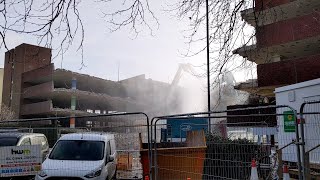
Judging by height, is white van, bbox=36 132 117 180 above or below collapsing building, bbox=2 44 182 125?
below

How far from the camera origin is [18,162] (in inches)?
408

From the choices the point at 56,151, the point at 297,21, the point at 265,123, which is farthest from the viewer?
the point at 297,21

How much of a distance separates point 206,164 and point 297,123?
2203 millimetres

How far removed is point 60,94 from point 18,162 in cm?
4825

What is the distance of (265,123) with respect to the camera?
8.26 m

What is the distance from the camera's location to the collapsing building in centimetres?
5606

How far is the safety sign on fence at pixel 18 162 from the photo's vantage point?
10245 mm

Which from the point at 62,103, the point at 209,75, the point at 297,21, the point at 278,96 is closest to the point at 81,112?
the point at 62,103

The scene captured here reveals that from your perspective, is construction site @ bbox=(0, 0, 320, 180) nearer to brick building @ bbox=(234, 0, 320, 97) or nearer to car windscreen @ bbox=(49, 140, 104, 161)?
car windscreen @ bbox=(49, 140, 104, 161)

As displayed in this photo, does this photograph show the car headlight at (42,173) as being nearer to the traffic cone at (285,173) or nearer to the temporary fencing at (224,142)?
the temporary fencing at (224,142)

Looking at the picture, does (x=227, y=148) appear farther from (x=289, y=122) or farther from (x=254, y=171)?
(x=289, y=122)

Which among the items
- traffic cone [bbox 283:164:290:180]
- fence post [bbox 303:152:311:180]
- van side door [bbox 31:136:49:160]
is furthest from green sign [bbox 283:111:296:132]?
van side door [bbox 31:136:49:160]

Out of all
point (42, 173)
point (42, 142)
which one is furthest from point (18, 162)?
point (42, 142)

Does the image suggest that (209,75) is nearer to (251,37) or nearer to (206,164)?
(251,37)
